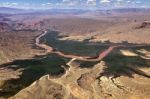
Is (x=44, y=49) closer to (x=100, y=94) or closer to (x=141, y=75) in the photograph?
(x=141, y=75)

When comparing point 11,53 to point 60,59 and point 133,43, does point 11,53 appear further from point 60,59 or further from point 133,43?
point 133,43

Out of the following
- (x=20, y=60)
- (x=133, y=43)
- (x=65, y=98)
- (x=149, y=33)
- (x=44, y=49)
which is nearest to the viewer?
(x=65, y=98)

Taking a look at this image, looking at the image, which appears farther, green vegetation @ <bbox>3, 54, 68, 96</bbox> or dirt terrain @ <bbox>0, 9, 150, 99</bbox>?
green vegetation @ <bbox>3, 54, 68, 96</bbox>

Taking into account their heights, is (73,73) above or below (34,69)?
above

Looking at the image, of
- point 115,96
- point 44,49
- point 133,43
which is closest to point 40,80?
point 115,96

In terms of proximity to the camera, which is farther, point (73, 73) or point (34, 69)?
point (34, 69)

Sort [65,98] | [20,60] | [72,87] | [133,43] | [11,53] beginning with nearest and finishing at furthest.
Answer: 1. [65,98]
2. [72,87]
3. [20,60]
4. [11,53]
5. [133,43]

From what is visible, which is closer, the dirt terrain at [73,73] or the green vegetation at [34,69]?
the dirt terrain at [73,73]

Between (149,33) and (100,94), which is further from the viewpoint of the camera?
(149,33)

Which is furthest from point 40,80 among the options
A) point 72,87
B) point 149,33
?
point 149,33
